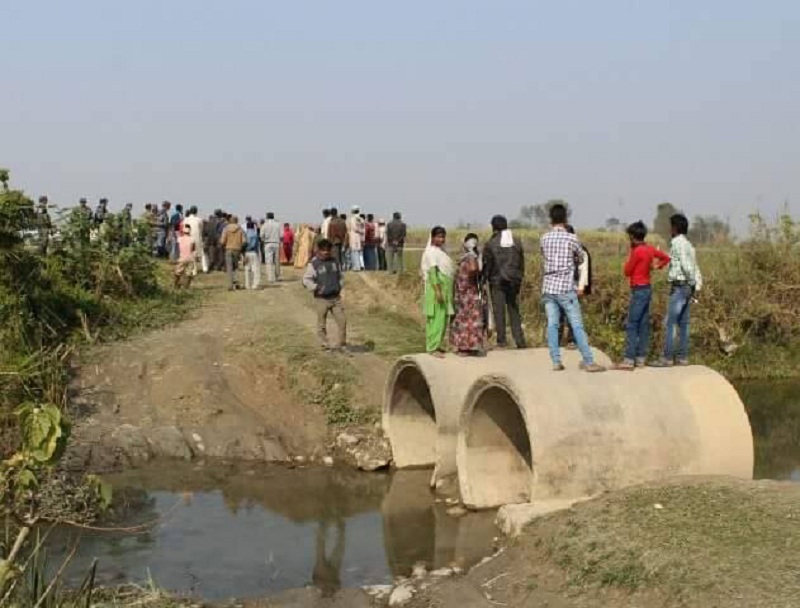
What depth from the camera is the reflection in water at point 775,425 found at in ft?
41.9

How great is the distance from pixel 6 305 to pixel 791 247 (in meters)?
16.7

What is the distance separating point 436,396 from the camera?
11.1 m

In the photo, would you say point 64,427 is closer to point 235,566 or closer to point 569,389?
point 235,566

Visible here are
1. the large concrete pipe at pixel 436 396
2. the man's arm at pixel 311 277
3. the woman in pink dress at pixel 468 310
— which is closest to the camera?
the large concrete pipe at pixel 436 396

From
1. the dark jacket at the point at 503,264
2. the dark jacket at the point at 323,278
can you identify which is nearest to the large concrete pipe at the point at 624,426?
the dark jacket at the point at 503,264

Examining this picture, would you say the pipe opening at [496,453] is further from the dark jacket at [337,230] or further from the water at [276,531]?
the dark jacket at [337,230]

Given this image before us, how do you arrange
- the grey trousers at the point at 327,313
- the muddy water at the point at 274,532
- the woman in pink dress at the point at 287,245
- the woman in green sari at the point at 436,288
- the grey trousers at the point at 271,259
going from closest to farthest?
the muddy water at the point at 274,532
the woman in green sari at the point at 436,288
the grey trousers at the point at 327,313
the grey trousers at the point at 271,259
the woman in pink dress at the point at 287,245

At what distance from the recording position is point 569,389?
9.36 m

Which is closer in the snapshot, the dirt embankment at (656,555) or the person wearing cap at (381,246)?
the dirt embankment at (656,555)

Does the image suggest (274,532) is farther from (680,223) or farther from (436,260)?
(680,223)

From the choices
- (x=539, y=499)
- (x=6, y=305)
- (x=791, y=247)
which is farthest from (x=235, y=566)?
(x=791, y=247)

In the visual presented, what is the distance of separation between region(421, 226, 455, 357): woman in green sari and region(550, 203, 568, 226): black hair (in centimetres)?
243

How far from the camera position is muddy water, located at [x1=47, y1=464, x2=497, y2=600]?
8445 millimetres

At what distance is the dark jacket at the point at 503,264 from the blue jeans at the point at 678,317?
8.15ft
